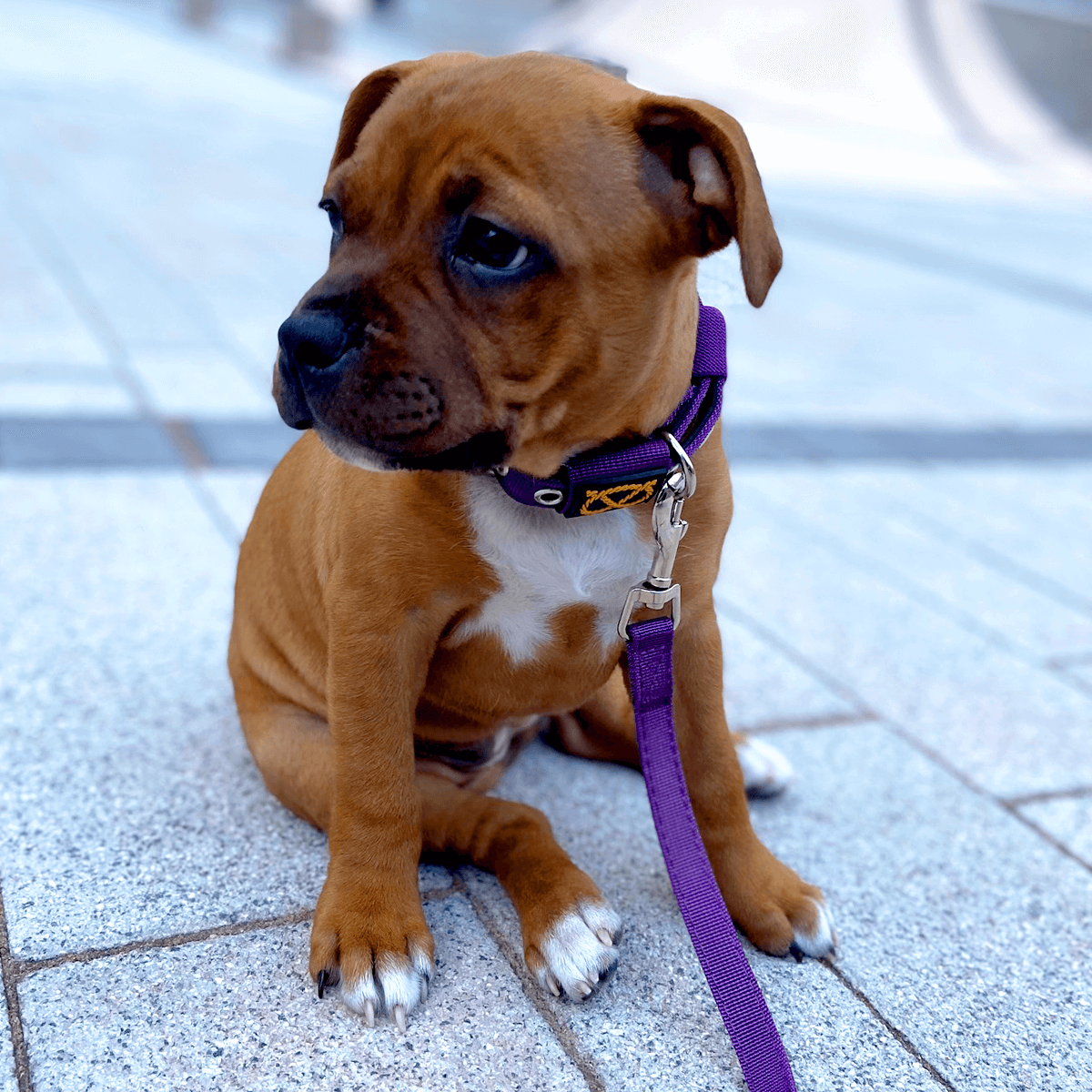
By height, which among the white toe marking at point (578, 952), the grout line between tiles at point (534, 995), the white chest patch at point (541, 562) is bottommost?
the grout line between tiles at point (534, 995)

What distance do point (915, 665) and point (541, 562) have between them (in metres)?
2.29

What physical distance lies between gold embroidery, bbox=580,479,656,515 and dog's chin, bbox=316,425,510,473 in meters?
0.20

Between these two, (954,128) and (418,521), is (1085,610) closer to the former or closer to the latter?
(418,521)

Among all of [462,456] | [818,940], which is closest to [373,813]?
[462,456]

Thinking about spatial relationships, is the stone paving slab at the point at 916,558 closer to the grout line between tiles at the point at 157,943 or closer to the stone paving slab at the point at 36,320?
the grout line between tiles at the point at 157,943

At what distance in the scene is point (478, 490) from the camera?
2.23m

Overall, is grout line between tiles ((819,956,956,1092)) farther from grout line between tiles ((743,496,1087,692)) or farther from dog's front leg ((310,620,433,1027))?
grout line between tiles ((743,496,1087,692))

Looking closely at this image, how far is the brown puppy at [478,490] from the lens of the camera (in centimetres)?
195

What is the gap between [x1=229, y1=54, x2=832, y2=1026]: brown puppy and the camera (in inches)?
76.9

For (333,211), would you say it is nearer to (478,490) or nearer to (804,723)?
(478,490)

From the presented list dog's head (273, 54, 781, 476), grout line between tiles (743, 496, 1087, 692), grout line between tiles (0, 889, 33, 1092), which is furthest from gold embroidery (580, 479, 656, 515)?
grout line between tiles (743, 496, 1087, 692)

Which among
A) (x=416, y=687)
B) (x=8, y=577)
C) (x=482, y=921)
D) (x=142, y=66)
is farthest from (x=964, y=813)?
(x=142, y=66)

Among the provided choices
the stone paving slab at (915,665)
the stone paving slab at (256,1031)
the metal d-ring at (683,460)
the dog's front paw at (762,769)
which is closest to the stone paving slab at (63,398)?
the stone paving slab at (915,665)

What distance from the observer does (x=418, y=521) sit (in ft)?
7.25
